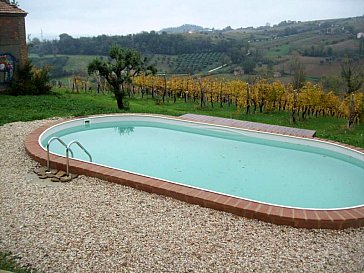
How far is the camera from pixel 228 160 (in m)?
9.09

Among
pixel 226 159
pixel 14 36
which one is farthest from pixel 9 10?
pixel 226 159

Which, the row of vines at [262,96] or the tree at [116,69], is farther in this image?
the row of vines at [262,96]

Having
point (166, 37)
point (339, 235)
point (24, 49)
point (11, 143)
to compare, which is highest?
point (166, 37)

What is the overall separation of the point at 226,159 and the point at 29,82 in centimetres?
1030

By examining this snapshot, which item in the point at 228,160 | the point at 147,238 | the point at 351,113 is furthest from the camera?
the point at 351,113

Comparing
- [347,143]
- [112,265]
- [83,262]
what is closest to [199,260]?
[112,265]

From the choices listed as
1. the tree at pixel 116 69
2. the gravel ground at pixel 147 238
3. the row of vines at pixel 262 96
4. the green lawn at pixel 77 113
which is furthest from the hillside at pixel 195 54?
the gravel ground at pixel 147 238

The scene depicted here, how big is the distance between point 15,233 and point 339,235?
14.3 ft

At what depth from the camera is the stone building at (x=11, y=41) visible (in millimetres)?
15023

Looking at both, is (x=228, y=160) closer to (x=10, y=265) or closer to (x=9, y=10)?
(x=10, y=265)

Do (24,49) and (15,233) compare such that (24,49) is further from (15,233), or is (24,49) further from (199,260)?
(199,260)

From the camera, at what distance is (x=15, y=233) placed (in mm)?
4688

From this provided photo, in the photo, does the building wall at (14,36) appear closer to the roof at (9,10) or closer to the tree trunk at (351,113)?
the roof at (9,10)

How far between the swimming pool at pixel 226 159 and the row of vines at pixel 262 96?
3463 mm
